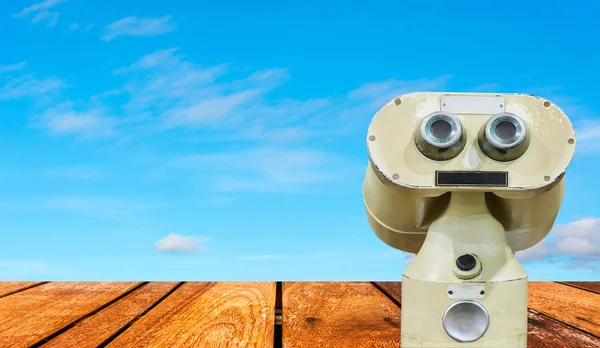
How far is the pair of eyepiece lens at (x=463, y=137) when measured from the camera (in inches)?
39.2

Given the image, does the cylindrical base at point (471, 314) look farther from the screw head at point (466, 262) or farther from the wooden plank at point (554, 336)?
the wooden plank at point (554, 336)

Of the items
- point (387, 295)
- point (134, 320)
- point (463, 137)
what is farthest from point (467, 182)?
point (134, 320)

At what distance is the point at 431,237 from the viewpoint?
1119mm

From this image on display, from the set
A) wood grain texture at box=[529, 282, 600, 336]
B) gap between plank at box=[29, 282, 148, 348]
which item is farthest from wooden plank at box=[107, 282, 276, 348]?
wood grain texture at box=[529, 282, 600, 336]

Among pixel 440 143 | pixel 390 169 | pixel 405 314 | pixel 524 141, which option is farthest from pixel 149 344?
pixel 524 141

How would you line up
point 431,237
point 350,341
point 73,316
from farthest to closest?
1. point 73,316
2. point 350,341
3. point 431,237

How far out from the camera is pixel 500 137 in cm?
101

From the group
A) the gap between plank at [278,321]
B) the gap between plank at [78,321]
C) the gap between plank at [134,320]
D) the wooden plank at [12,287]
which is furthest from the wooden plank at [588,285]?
the wooden plank at [12,287]

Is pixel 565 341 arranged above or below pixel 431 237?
below

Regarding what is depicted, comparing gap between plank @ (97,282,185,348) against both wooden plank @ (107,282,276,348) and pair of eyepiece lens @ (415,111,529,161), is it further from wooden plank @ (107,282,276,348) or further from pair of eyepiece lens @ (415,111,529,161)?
pair of eyepiece lens @ (415,111,529,161)

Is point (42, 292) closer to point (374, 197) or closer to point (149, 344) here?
point (149, 344)

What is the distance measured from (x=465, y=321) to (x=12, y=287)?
1.78 metres

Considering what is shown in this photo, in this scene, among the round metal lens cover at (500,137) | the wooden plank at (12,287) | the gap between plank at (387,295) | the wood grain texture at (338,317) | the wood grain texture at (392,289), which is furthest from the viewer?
the wooden plank at (12,287)

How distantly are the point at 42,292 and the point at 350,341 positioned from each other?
4.18 ft
